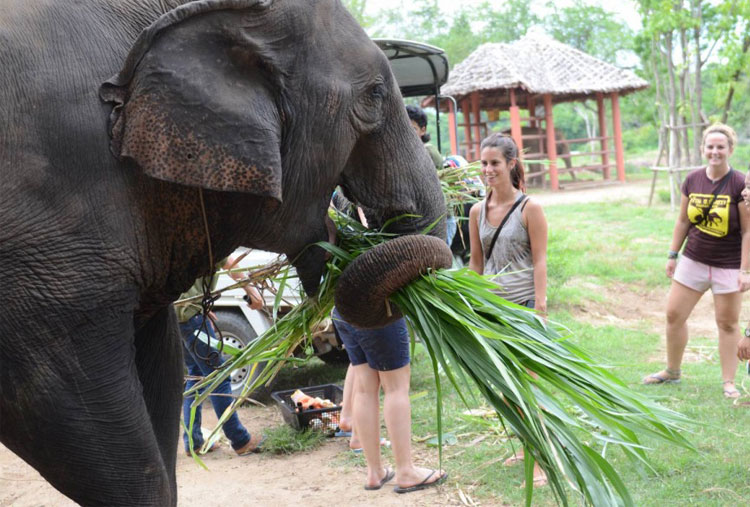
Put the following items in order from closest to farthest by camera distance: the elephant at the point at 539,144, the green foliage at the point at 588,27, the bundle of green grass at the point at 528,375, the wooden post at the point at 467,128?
the bundle of green grass at the point at 528,375 → the elephant at the point at 539,144 → the wooden post at the point at 467,128 → the green foliage at the point at 588,27

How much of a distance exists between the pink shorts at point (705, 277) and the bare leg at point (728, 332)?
0.20 ft

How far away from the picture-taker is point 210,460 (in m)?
5.72

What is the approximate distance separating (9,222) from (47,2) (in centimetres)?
60

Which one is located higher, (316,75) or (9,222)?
(316,75)

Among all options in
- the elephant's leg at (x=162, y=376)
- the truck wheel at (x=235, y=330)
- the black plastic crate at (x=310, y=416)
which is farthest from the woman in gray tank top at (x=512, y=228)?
the truck wheel at (x=235, y=330)

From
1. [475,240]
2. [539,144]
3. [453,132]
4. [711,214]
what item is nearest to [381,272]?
[475,240]

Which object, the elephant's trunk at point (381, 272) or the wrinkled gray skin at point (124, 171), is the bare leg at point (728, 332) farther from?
the wrinkled gray skin at point (124, 171)

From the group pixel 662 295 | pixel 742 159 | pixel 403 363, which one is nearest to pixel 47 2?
pixel 403 363

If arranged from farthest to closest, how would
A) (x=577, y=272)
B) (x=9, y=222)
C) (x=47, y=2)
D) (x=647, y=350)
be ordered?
1. (x=577, y=272)
2. (x=647, y=350)
3. (x=47, y=2)
4. (x=9, y=222)

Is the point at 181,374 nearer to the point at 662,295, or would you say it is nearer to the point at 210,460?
the point at 210,460

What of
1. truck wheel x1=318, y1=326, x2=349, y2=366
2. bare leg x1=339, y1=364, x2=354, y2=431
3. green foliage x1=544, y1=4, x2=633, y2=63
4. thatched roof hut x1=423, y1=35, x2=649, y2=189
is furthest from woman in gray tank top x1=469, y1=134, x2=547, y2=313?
green foliage x1=544, y1=4, x2=633, y2=63

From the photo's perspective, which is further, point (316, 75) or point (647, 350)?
point (647, 350)

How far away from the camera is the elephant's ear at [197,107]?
7.30 feet

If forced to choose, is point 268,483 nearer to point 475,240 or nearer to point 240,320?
point 240,320
